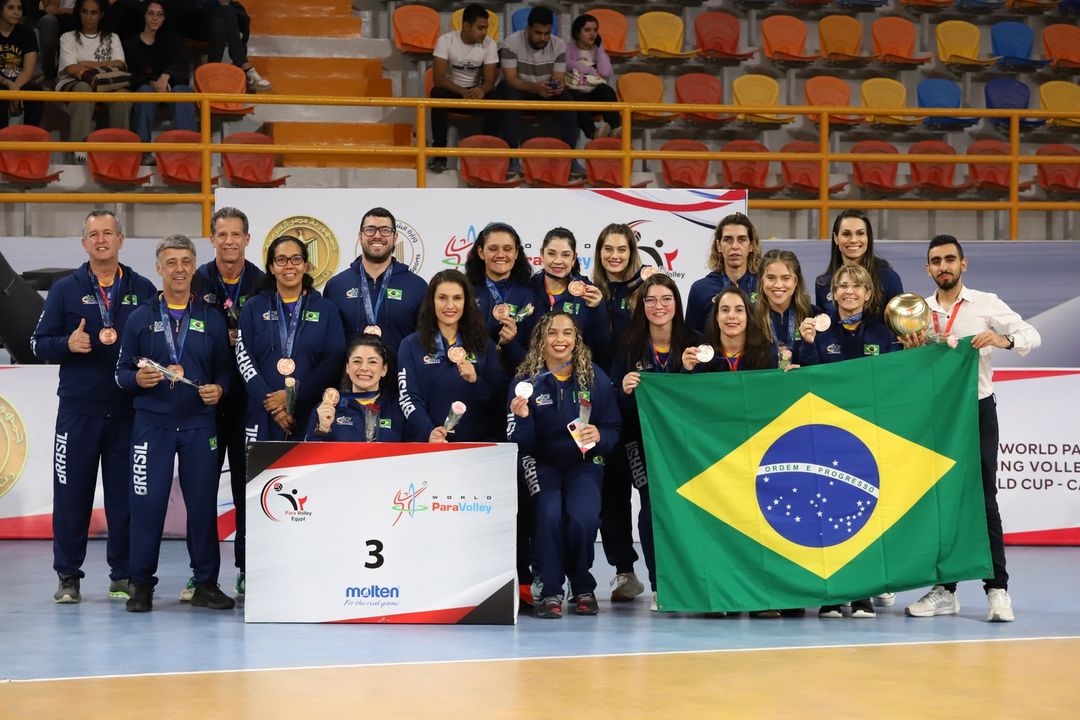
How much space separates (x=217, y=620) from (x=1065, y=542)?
6168 millimetres

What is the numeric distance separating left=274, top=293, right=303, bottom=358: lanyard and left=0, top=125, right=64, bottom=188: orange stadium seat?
6.24 m

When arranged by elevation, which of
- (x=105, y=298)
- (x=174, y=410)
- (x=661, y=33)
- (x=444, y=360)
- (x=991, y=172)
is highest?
(x=661, y=33)

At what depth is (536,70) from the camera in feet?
45.4

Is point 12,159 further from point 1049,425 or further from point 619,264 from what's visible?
point 1049,425

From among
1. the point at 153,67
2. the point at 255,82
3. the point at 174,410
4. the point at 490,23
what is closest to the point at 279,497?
the point at 174,410

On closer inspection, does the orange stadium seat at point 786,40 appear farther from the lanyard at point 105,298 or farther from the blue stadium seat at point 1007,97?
the lanyard at point 105,298

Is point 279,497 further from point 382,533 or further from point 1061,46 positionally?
point 1061,46

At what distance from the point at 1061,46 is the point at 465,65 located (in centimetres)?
786

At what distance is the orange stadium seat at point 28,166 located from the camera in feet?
40.6

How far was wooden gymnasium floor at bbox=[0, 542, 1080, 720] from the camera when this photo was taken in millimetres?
5133

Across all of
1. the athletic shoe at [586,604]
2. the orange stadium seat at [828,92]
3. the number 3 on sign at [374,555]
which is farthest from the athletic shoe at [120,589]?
the orange stadium seat at [828,92]

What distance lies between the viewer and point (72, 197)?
11.0m

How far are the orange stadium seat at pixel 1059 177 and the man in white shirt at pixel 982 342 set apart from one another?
8.96 meters

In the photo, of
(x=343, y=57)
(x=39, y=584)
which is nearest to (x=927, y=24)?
(x=343, y=57)
